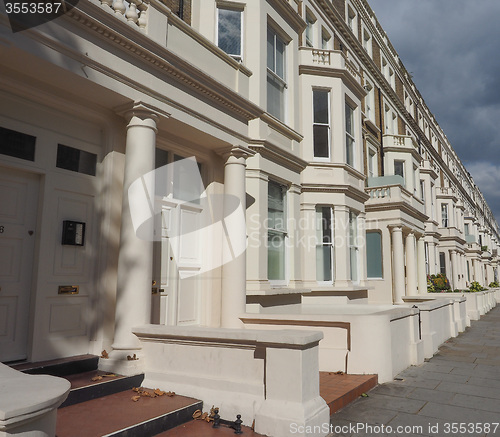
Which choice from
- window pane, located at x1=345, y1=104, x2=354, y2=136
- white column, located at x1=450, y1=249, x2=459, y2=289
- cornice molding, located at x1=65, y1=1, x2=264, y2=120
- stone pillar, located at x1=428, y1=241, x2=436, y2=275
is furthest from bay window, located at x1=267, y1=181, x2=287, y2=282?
white column, located at x1=450, y1=249, x2=459, y2=289

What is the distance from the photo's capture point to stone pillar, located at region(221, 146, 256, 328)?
24.4ft

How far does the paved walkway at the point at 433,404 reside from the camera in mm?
4645

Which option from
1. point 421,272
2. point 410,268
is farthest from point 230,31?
point 421,272

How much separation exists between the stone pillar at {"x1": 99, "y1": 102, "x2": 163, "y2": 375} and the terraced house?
23 mm

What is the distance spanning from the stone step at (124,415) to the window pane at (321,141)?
31.2 ft

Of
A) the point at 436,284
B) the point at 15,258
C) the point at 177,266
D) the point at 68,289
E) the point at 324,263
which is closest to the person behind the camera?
the point at 15,258

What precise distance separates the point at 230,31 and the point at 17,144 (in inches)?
234

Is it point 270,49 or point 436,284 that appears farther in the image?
point 436,284

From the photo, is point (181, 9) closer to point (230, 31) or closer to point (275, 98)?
point (230, 31)

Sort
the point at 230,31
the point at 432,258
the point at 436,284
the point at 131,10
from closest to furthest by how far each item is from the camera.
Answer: the point at 131,10 < the point at 230,31 < the point at 436,284 < the point at 432,258

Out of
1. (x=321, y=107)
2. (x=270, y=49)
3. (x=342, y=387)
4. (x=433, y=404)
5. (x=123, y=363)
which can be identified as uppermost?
(x=270, y=49)

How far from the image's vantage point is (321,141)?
13.1 metres

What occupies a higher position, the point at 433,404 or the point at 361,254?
the point at 361,254

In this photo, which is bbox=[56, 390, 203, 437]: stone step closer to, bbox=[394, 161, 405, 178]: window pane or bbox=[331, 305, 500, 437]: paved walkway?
bbox=[331, 305, 500, 437]: paved walkway
